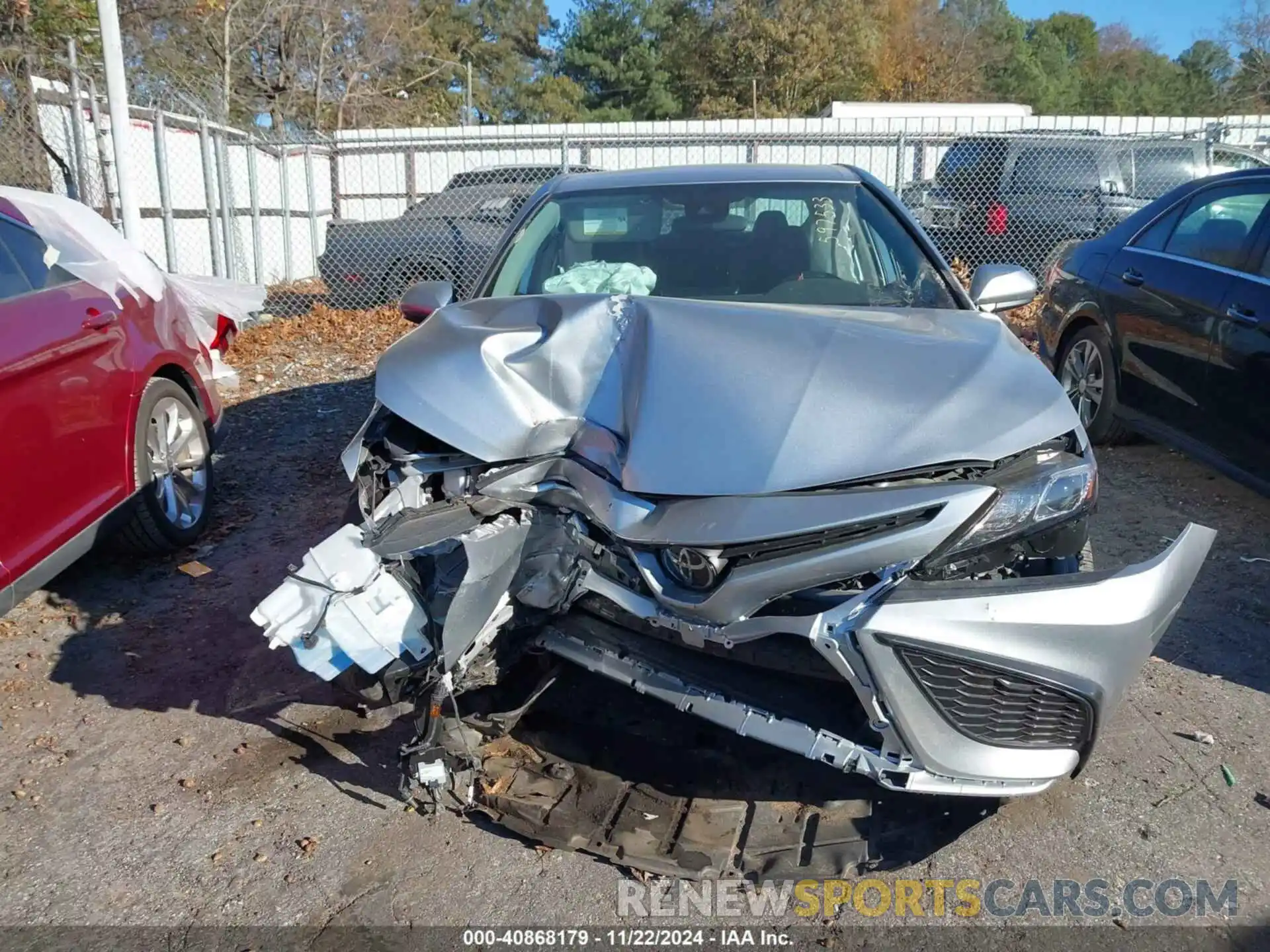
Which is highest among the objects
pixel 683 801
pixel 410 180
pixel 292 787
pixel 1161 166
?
pixel 1161 166

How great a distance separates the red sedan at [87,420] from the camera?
3.57 metres

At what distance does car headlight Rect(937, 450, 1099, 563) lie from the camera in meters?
2.36

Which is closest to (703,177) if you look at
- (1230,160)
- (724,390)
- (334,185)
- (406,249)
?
(724,390)

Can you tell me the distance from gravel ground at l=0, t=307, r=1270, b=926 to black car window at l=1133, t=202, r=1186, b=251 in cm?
177

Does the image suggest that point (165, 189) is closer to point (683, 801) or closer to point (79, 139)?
point (79, 139)

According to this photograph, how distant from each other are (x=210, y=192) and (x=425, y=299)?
24.7 feet

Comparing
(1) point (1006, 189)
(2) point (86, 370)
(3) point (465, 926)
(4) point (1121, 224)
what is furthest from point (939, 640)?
(1) point (1006, 189)

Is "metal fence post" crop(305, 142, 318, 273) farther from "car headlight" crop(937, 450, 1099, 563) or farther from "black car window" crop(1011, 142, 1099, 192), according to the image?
"car headlight" crop(937, 450, 1099, 563)

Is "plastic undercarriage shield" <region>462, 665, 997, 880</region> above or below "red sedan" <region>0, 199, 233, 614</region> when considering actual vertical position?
below

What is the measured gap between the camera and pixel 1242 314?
4.55 meters

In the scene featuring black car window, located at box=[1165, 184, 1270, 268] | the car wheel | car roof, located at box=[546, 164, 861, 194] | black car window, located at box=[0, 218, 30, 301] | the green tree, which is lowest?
the car wheel

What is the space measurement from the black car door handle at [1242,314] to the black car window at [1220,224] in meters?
0.35

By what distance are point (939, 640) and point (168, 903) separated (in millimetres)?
2003

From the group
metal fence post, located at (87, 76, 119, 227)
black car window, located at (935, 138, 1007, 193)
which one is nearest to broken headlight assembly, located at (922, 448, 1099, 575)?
metal fence post, located at (87, 76, 119, 227)
